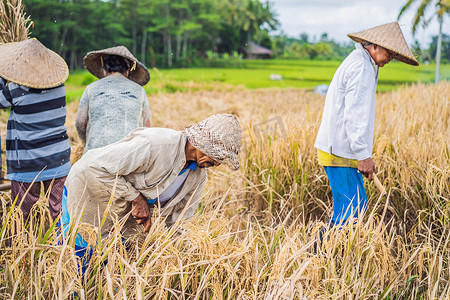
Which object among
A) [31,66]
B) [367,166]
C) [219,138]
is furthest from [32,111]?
[367,166]

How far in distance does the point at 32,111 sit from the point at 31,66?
0.75 feet

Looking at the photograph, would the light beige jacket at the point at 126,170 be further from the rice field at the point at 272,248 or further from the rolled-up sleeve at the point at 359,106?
the rolled-up sleeve at the point at 359,106

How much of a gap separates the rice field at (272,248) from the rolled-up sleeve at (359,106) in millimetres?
319

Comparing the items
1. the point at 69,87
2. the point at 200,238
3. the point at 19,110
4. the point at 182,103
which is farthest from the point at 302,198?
the point at 69,87

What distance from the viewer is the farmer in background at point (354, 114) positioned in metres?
2.08

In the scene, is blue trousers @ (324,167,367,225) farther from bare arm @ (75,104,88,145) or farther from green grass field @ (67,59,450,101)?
green grass field @ (67,59,450,101)

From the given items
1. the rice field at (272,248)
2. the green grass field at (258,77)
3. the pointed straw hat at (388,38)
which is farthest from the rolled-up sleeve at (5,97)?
the green grass field at (258,77)

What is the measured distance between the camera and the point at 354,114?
2.08 metres

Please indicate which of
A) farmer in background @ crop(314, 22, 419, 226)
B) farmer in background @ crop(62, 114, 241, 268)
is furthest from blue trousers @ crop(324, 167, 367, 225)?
farmer in background @ crop(62, 114, 241, 268)

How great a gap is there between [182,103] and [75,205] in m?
7.67

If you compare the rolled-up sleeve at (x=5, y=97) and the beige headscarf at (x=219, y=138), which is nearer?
the beige headscarf at (x=219, y=138)

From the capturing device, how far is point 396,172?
8.62 ft

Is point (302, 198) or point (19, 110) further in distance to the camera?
point (302, 198)

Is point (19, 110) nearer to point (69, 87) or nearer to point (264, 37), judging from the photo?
point (69, 87)
